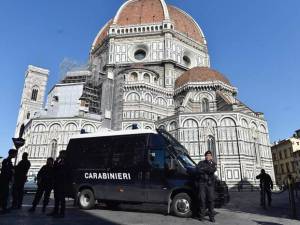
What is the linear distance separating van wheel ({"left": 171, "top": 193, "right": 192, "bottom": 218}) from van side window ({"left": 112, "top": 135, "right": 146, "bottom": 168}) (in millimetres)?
1701

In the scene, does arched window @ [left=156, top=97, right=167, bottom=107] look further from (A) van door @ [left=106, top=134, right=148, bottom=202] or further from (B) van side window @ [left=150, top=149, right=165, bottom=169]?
(B) van side window @ [left=150, top=149, right=165, bottom=169]

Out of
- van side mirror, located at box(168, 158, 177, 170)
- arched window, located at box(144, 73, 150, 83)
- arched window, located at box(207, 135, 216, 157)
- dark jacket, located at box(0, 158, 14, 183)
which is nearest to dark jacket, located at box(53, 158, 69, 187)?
dark jacket, located at box(0, 158, 14, 183)

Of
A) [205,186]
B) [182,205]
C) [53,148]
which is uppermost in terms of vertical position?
[53,148]

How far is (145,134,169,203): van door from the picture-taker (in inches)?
321

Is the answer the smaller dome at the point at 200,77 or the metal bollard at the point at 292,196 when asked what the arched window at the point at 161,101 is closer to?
the smaller dome at the point at 200,77

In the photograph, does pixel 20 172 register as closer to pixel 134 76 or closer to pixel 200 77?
pixel 134 76

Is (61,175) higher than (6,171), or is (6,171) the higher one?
(6,171)

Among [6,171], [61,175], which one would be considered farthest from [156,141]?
[6,171]

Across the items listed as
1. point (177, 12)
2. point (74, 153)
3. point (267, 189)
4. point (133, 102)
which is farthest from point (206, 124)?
point (177, 12)

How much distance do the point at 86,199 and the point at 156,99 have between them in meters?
27.3

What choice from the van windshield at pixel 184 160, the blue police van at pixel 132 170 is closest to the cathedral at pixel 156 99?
the van windshield at pixel 184 160

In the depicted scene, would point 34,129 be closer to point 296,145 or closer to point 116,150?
point 116,150

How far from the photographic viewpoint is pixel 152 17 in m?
44.6

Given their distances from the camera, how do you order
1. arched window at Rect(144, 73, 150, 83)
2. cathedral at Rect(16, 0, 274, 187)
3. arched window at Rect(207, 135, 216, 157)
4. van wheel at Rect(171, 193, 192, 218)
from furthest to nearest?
arched window at Rect(144, 73, 150, 83) → cathedral at Rect(16, 0, 274, 187) → arched window at Rect(207, 135, 216, 157) → van wheel at Rect(171, 193, 192, 218)
